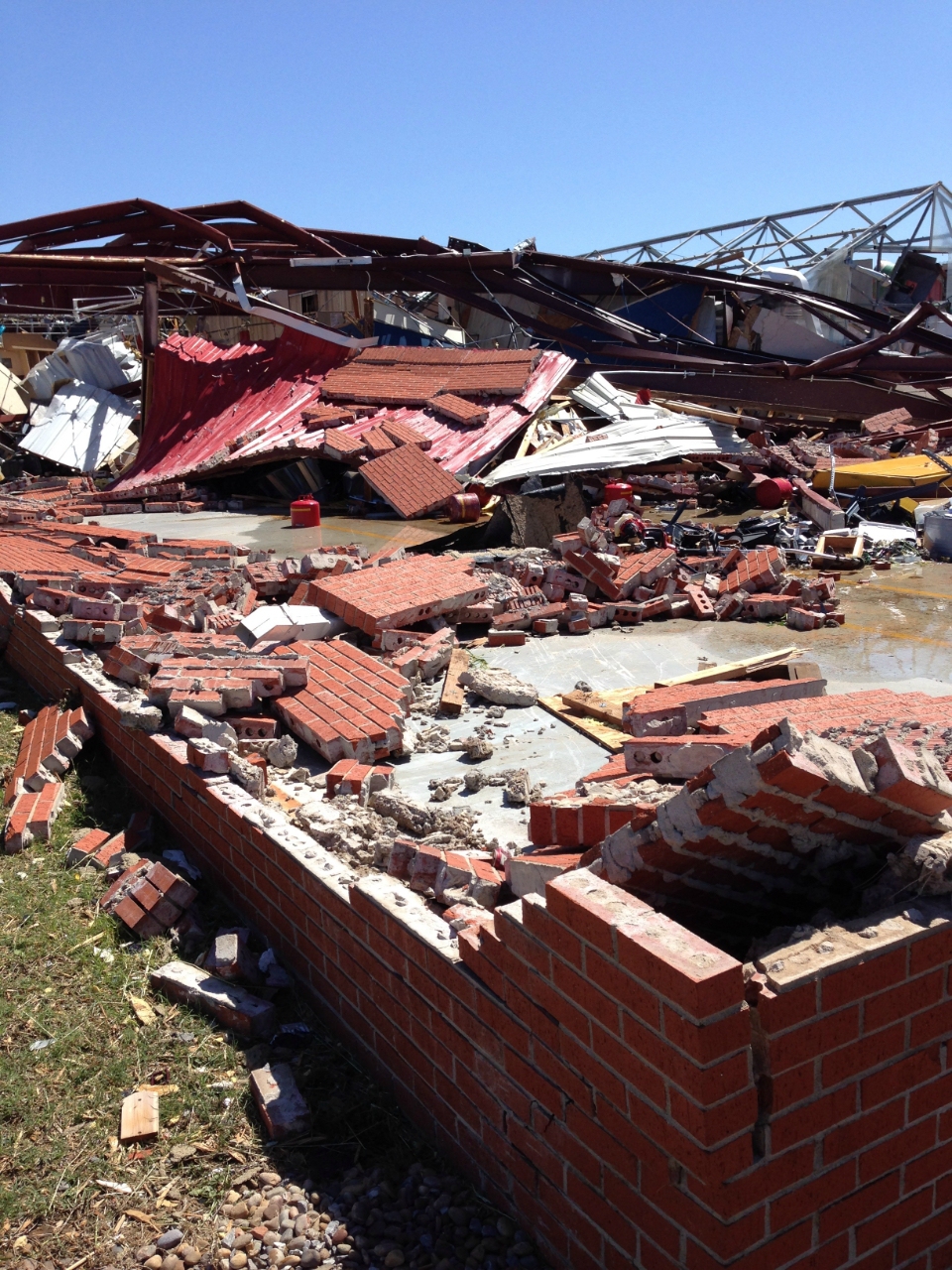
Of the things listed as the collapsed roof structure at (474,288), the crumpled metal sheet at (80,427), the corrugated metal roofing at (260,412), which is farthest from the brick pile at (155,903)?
the crumpled metal sheet at (80,427)

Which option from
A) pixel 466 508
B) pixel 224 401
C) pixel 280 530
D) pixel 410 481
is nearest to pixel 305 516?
pixel 280 530

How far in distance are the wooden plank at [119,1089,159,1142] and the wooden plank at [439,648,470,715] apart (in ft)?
9.93

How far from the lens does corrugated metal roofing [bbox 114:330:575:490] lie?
15.0m

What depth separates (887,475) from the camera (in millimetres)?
13062

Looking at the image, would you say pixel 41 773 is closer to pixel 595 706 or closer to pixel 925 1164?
pixel 595 706

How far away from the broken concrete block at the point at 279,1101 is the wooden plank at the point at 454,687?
9.36 feet

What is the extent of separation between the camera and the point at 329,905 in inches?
143

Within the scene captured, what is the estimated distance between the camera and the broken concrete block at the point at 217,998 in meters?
3.76

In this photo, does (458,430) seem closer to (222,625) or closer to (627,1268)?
(222,625)

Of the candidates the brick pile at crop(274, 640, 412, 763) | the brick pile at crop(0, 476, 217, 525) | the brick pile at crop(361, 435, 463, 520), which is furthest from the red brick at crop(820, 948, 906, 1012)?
the brick pile at crop(0, 476, 217, 525)

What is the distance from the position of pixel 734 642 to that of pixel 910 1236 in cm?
543

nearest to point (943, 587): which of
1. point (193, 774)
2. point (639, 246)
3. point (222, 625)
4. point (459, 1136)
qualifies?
point (222, 625)

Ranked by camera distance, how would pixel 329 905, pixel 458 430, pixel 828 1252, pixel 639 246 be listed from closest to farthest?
pixel 828 1252
pixel 329 905
pixel 458 430
pixel 639 246

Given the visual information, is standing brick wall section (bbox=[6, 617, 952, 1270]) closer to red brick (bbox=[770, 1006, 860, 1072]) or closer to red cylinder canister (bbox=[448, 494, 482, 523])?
red brick (bbox=[770, 1006, 860, 1072])
